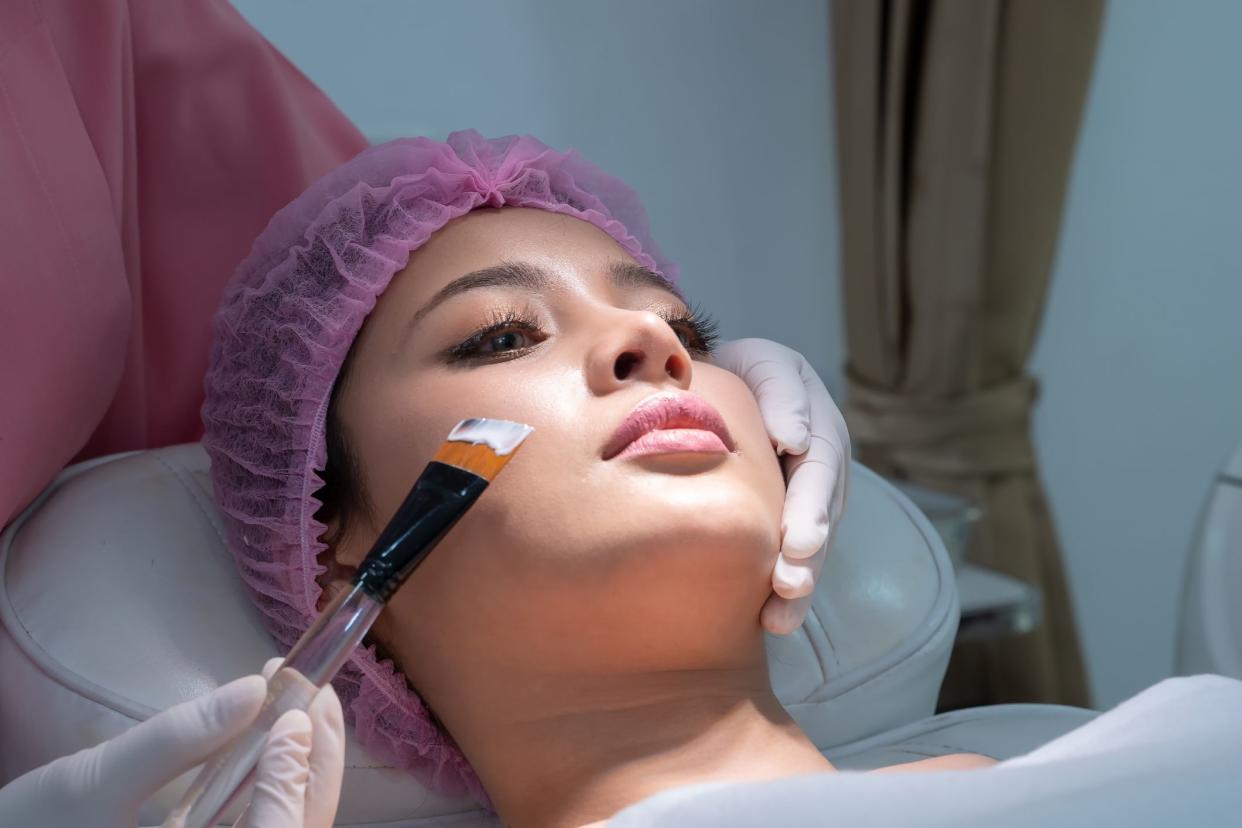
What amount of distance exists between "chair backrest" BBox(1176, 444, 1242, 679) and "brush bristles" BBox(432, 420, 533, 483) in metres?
1.03

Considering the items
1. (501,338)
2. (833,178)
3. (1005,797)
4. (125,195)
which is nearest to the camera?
(1005,797)

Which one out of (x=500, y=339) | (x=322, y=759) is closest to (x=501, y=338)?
(x=500, y=339)

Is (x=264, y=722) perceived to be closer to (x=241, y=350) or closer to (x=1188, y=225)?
(x=241, y=350)

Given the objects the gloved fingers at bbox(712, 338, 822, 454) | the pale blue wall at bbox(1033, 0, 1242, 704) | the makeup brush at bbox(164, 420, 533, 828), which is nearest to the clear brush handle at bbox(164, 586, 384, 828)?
the makeup brush at bbox(164, 420, 533, 828)

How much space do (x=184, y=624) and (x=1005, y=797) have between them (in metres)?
0.74

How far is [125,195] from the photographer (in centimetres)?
131

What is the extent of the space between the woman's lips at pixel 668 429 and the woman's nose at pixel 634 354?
36 millimetres

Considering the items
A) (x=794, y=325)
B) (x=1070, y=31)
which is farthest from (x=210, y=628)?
(x=1070, y=31)

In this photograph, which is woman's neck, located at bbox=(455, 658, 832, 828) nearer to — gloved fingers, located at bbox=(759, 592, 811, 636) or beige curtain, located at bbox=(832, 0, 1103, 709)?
gloved fingers, located at bbox=(759, 592, 811, 636)

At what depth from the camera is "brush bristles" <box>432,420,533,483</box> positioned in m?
0.83

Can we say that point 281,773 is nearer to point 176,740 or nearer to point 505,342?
point 176,740

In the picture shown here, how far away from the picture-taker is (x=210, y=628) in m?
1.11

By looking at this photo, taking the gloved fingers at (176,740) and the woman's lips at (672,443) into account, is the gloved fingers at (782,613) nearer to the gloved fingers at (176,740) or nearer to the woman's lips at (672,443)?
the woman's lips at (672,443)

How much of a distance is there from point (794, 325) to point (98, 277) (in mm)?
1367
